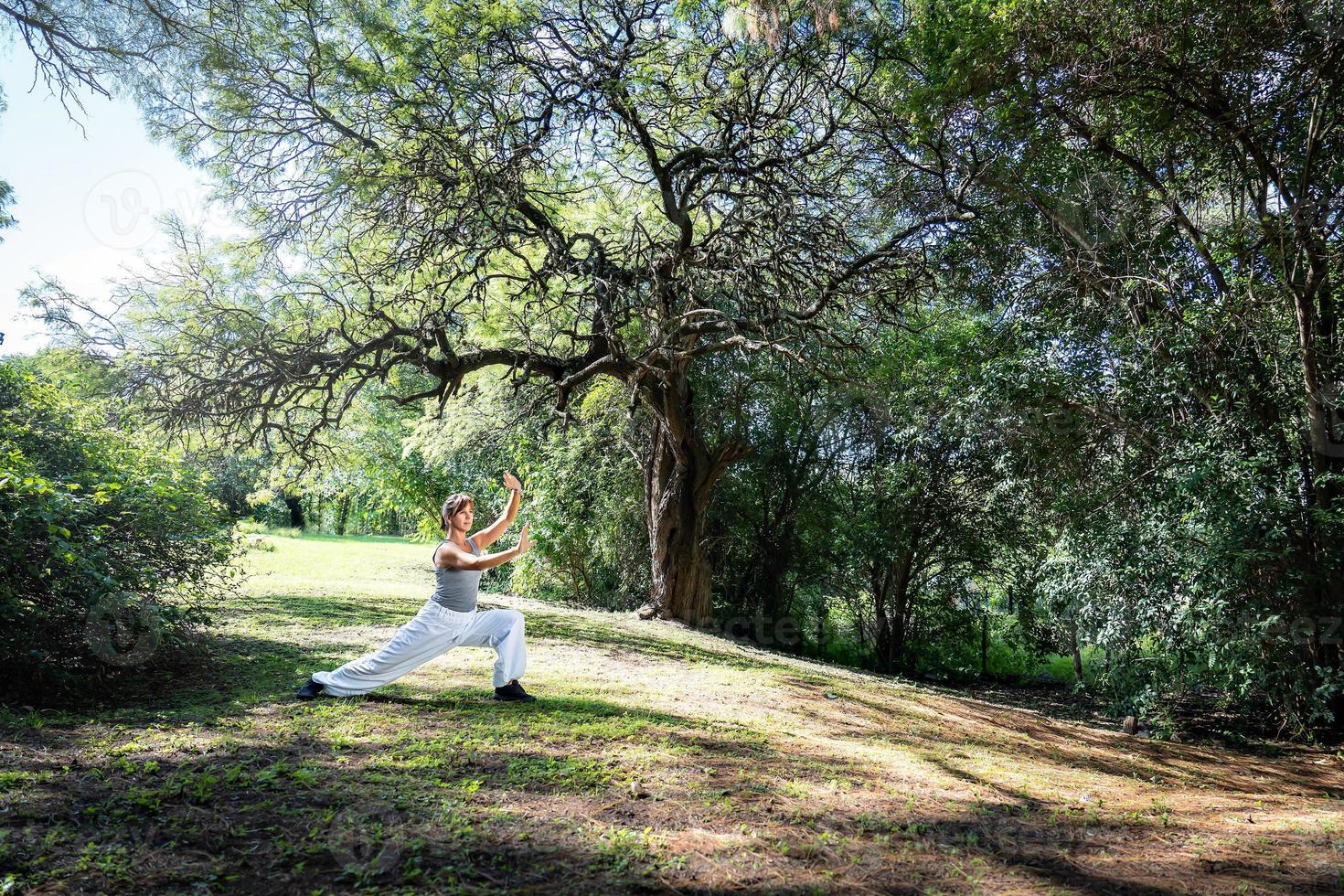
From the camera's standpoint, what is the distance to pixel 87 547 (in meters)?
5.62

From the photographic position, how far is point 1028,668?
1539cm

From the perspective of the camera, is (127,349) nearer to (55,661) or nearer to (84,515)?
(84,515)

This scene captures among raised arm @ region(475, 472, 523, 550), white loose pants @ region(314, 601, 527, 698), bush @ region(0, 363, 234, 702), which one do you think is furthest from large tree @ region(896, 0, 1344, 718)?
bush @ region(0, 363, 234, 702)

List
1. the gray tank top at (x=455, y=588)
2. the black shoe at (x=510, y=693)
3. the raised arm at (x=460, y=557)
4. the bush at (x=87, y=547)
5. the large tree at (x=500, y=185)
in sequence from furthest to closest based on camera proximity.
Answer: the large tree at (x=500, y=185)
the black shoe at (x=510, y=693)
the gray tank top at (x=455, y=588)
the raised arm at (x=460, y=557)
the bush at (x=87, y=547)

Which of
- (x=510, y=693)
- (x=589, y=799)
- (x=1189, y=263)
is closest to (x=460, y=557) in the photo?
(x=510, y=693)

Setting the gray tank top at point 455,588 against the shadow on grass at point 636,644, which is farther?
the shadow on grass at point 636,644

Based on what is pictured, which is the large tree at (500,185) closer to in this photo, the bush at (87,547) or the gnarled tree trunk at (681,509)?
the gnarled tree trunk at (681,509)

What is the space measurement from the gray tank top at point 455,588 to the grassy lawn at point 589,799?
0.72 m

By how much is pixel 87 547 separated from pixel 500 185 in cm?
583

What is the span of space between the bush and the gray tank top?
76.3 inches

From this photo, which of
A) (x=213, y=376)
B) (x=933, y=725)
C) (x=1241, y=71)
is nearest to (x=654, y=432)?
(x=213, y=376)

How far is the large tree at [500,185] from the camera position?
31.2 feet

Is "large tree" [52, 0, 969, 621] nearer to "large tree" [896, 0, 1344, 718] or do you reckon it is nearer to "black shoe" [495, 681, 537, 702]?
"large tree" [896, 0, 1344, 718]

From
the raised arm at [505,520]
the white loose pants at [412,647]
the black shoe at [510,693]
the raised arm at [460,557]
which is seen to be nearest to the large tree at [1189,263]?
the raised arm at [505,520]
